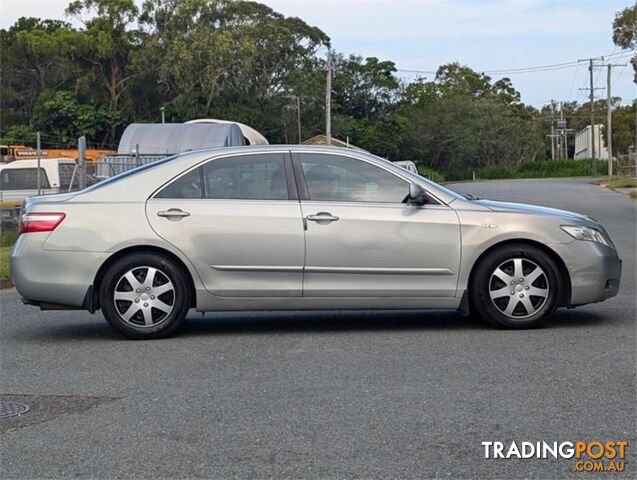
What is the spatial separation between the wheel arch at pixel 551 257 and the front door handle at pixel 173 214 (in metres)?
2.39

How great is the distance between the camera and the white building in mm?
93750

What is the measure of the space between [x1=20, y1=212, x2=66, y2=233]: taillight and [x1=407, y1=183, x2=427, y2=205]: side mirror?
9.23 feet

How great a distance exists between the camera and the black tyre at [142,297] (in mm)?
7855

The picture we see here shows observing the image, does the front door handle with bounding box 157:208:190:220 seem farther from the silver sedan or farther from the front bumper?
the front bumper

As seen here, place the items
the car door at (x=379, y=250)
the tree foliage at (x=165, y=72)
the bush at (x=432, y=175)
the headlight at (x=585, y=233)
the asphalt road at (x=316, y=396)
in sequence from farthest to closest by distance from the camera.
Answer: the bush at (x=432, y=175)
the tree foliage at (x=165, y=72)
the headlight at (x=585, y=233)
the car door at (x=379, y=250)
the asphalt road at (x=316, y=396)

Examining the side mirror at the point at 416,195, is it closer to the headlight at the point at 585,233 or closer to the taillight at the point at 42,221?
the headlight at the point at 585,233

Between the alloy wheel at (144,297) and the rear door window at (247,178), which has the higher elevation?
the rear door window at (247,178)

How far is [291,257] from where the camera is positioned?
796 cm

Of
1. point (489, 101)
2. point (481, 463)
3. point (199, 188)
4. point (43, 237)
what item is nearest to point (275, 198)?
point (199, 188)

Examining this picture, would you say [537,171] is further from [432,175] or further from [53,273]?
[53,273]

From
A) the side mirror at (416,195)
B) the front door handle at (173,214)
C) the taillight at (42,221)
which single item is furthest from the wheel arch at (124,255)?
the side mirror at (416,195)

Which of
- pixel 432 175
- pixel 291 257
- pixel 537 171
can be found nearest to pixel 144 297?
pixel 291 257

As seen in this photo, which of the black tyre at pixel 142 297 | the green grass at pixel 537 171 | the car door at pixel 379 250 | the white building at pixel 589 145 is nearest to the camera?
the black tyre at pixel 142 297

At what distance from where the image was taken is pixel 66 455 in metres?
4.82
